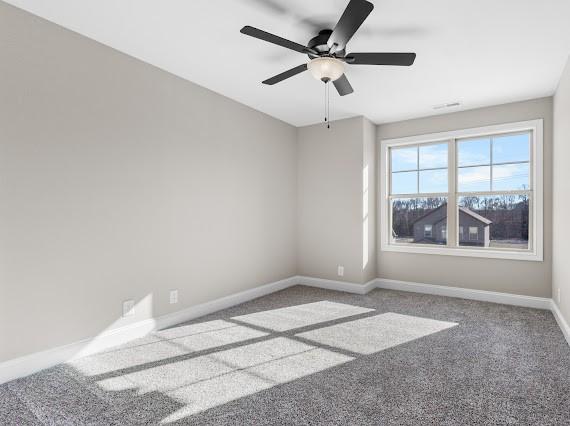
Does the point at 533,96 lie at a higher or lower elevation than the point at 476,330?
higher

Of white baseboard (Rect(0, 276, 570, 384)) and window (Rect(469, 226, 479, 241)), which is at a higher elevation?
window (Rect(469, 226, 479, 241))

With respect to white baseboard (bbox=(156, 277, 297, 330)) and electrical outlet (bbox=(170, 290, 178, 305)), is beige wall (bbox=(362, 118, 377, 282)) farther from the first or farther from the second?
electrical outlet (bbox=(170, 290, 178, 305))

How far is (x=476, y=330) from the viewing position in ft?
10.6

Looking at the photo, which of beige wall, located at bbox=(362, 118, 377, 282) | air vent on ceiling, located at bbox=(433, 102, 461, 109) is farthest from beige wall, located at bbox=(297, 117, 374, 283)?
air vent on ceiling, located at bbox=(433, 102, 461, 109)

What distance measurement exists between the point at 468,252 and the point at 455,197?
78cm

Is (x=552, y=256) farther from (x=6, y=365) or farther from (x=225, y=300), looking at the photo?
(x=6, y=365)

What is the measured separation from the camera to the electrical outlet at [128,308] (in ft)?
9.59

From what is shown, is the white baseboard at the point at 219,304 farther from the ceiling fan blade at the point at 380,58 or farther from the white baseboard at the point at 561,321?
the white baseboard at the point at 561,321

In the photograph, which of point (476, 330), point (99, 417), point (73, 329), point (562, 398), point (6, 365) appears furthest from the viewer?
point (476, 330)

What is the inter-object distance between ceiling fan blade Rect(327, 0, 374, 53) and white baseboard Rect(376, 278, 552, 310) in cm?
361

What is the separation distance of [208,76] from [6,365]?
2951mm

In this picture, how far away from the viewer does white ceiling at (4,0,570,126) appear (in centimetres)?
228

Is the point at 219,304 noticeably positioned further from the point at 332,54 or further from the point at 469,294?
the point at 469,294

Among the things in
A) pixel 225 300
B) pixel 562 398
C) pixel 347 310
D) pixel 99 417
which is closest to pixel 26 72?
pixel 99 417
